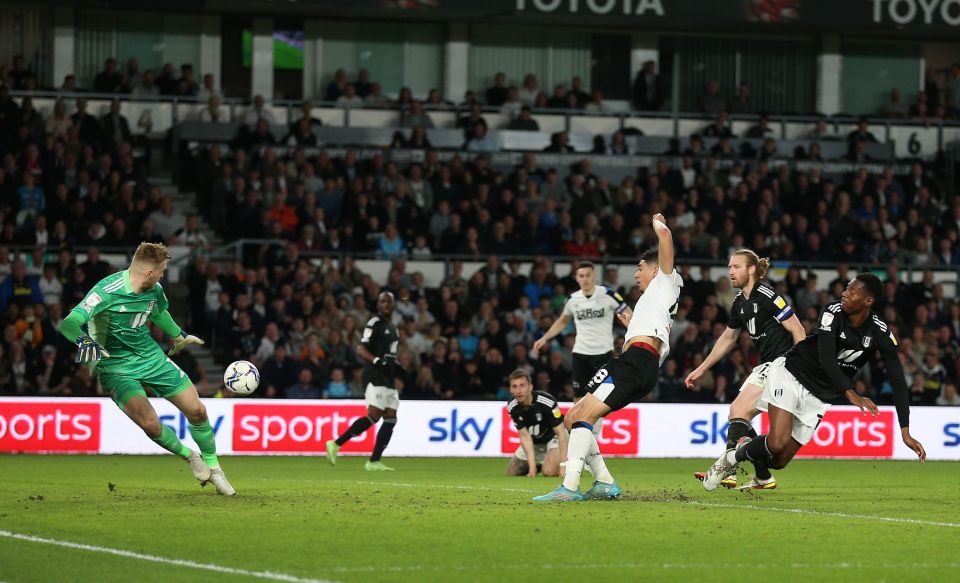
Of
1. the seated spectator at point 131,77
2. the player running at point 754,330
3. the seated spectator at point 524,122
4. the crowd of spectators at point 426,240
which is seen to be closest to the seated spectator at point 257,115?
the crowd of spectators at point 426,240

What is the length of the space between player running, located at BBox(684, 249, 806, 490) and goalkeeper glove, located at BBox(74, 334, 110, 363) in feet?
17.5

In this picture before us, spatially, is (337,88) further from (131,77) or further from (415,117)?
(131,77)

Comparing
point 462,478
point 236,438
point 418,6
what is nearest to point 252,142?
point 418,6

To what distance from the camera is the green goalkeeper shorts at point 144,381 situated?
40.6 feet

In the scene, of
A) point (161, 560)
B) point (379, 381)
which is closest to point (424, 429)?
point (379, 381)

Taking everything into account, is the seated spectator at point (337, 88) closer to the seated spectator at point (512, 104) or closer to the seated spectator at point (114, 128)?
the seated spectator at point (512, 104)

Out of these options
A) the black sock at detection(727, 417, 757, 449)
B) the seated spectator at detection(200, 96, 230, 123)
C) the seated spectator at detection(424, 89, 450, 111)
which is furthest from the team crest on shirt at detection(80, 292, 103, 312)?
the seated spectator at detection(424, 89, 450, 111)

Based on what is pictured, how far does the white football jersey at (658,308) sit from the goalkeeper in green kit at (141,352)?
3670 mm

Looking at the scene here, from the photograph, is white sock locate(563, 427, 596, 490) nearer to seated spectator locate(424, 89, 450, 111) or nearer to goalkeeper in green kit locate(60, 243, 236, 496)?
goalkeeper in green kit locate(60, 243, 236, 496)

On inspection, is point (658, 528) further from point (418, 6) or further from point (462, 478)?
point (418, 6)

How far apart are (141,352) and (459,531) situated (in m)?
3.64

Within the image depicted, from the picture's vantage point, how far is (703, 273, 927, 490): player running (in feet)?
40.3

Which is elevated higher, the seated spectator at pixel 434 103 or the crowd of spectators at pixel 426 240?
the seated spectator at pixel 434 103

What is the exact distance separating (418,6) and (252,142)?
487 centimetres
